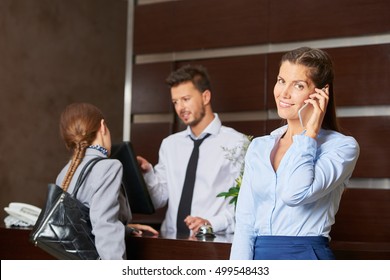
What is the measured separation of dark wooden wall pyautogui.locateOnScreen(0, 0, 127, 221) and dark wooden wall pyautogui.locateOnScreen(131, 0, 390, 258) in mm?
2310

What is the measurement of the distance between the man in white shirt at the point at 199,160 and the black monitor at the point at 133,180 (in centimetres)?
22

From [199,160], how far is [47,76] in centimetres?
430

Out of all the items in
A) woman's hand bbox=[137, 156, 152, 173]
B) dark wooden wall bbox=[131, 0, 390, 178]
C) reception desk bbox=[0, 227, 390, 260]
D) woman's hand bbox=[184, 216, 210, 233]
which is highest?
dark wooden wall bbox=[131, 0, 390, 178]

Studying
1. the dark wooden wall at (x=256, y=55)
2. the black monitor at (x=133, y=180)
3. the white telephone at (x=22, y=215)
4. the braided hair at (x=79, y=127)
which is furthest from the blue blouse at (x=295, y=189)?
the dark wooden wall at (x=256, y=55)

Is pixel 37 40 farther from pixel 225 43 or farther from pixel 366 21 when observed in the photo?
pixel 366 21

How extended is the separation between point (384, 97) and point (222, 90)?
4.10 ft

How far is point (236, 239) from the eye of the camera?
7.34 ft

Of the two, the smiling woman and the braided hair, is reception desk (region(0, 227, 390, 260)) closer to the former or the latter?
the braided hair

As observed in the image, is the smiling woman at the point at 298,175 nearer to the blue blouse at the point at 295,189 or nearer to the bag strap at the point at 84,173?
the blue blouse at the point at 295,189

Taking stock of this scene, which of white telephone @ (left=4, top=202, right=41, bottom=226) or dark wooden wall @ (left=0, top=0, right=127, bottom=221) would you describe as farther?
dark wooden wall @ (left=0, top=0, right=127, bottom=221)

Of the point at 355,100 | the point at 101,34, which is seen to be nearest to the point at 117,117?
the point at 101,34

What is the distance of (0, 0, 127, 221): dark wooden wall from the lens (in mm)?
7305

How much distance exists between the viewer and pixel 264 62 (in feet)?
16.2

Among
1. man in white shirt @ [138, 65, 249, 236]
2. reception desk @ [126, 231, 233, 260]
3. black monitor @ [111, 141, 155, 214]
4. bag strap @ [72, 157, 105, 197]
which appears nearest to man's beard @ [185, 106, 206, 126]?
man in white shirt @ [138, 65, 249, 236]
